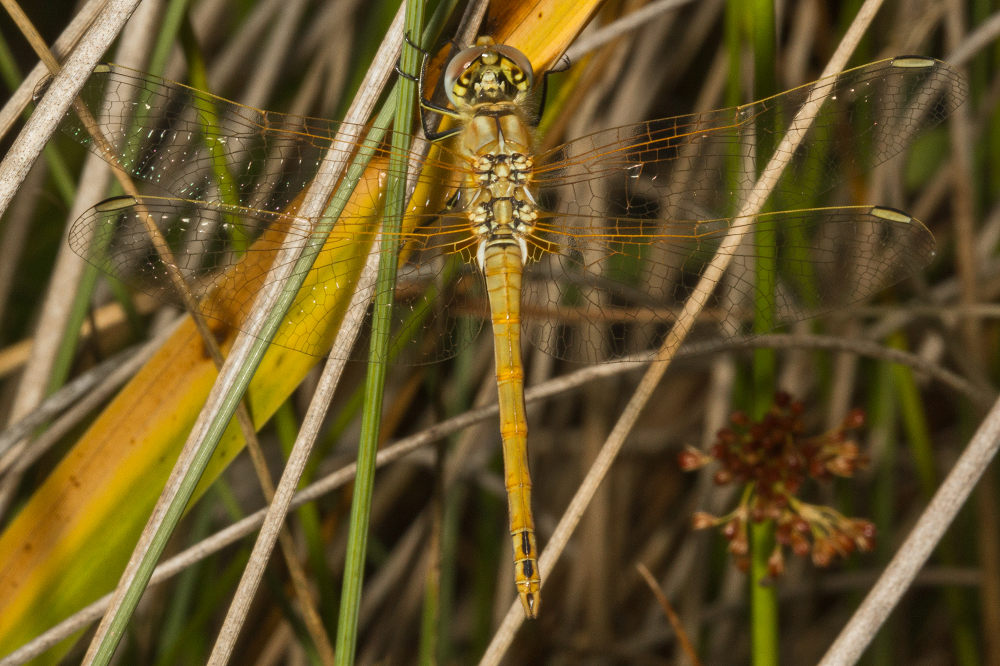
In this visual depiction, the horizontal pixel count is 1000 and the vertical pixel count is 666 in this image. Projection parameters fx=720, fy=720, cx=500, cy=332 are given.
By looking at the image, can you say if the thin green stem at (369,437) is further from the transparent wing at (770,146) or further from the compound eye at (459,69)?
the transparent wing at (770,146)

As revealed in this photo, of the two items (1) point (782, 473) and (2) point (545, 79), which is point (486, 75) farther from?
(1) point (782, 473)

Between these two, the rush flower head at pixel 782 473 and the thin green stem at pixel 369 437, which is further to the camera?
the rush flower head at pixel 782 473

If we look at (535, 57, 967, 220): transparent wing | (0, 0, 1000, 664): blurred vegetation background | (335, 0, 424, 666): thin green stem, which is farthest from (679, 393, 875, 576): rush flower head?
(335, 0, 424, 666): thin green stem

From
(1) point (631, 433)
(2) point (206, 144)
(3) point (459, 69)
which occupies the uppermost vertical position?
(3) point (459, 69)

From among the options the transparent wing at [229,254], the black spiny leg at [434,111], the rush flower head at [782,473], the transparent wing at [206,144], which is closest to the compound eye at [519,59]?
the black spiny leg at [434,111]

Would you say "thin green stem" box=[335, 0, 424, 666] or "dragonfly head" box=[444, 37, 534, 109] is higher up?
"dragonfly head" box=[444, 37, 534, 109]


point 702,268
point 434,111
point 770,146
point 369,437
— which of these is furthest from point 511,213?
point 369,437

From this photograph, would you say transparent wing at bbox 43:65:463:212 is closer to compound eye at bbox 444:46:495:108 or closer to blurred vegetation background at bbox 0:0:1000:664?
compound eye at bbox 444:46:495:108
